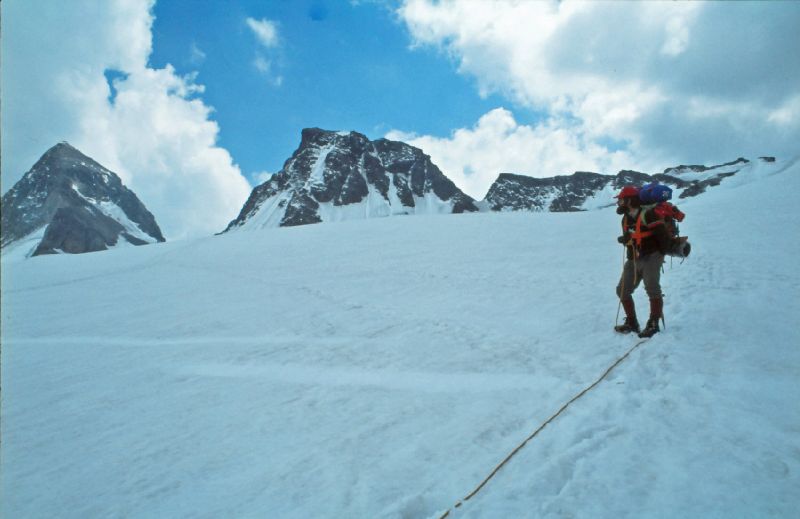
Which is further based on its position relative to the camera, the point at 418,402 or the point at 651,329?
the point at 651,329

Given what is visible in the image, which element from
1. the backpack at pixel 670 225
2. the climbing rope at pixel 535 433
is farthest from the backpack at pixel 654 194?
the climbing rope at pixel 535 433

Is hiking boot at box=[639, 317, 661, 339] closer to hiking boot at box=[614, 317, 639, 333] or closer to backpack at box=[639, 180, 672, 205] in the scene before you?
hiking boot at box=[614, 317, 639, 333]

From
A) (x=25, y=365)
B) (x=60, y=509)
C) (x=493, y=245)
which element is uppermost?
(x=493, y=245)

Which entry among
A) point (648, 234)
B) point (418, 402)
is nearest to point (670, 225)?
point (648, 234)

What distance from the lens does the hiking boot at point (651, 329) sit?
541cm

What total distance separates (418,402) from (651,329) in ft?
11.7

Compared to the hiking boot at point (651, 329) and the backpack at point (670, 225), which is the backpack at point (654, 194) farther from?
the hiking boot at point (651, 329)

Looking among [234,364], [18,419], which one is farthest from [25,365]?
[234,364]

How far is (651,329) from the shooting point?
5.47m

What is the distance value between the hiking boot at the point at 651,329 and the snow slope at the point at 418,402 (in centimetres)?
23

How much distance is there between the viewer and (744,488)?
241 centimetres

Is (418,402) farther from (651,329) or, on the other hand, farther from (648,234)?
(648,234)

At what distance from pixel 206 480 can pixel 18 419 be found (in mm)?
3182

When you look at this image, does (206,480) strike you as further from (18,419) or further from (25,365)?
(25,365)
